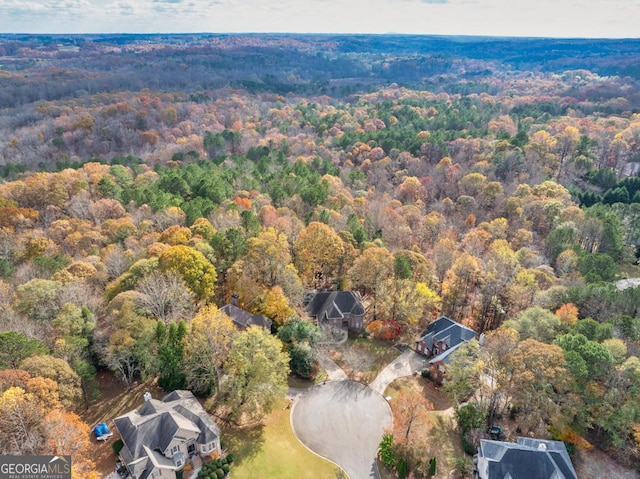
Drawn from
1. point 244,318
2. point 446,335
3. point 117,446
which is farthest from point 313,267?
point 117,446

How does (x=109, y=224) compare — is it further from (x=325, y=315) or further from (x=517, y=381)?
(x=517, y=381)

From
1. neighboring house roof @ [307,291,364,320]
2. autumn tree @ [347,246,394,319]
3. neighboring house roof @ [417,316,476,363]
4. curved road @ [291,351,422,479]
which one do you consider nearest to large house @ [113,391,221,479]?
curved road @ [291,351,422,479]

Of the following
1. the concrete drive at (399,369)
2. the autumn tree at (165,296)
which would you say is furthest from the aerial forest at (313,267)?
the concrete drive at (399,369)

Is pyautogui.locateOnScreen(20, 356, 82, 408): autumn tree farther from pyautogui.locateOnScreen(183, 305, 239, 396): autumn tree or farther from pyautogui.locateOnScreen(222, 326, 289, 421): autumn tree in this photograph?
pyautogui.locateOnScreen(222, 326, 289, 421): autumn tree

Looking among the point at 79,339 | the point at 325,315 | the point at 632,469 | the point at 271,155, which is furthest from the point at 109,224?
the point at 632,469

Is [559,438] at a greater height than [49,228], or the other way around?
[49,228]

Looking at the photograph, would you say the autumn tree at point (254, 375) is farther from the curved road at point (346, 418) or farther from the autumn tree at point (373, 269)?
the autumn tree at point (373, 269)

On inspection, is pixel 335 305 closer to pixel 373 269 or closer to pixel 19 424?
pixel 373 269
